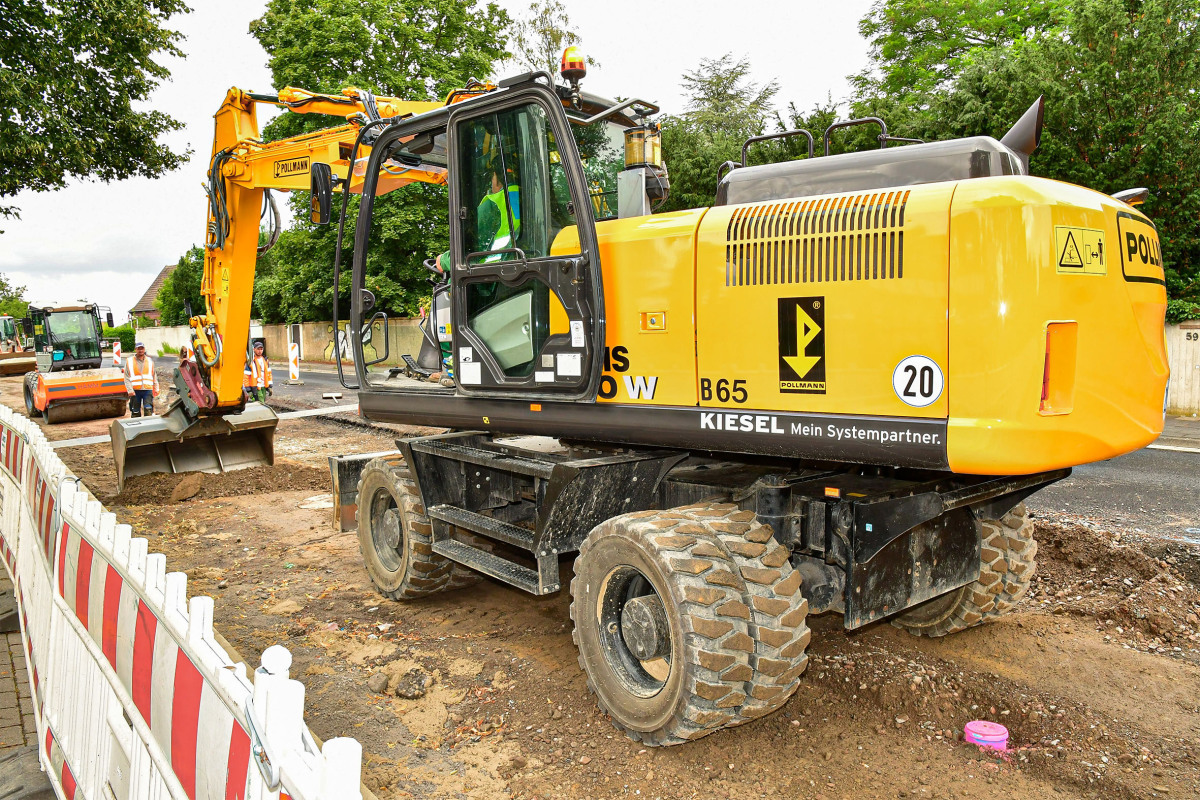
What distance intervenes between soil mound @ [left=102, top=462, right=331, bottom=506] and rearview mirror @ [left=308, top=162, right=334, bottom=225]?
15.0 feet

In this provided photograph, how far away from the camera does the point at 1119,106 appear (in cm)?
1384

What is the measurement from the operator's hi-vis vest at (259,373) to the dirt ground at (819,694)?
1227 centimetres

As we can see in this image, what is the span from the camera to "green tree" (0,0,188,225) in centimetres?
1538

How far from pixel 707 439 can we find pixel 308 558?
413 cm

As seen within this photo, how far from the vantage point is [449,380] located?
507 centimetres

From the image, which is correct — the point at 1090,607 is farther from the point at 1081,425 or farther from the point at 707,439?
the point at 707,439

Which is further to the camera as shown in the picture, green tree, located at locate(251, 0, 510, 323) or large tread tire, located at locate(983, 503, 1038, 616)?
green tree, located at locate(251, 0, 510, 323)

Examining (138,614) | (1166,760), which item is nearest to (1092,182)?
(1166,760)

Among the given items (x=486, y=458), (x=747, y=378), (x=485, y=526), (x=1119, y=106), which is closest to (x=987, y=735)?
(x=747, y=378)

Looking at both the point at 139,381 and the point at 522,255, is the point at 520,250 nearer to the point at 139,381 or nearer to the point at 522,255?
the point at 522,255

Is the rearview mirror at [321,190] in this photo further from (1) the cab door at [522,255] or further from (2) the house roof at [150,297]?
(2) the house roof at [150,297]

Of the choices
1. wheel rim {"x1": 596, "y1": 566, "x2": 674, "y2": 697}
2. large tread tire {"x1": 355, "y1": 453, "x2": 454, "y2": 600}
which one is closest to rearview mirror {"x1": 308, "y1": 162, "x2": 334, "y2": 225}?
large tread tire {"x1": 355, "y1": 453, "x2": 454, "y2": 600}

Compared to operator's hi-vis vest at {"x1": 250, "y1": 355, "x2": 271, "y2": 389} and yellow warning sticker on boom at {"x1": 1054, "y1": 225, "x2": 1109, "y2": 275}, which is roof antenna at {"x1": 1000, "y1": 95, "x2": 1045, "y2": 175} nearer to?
yellow warning sticker on boom at {"x1": 1054, "y1": 225, "x2": 1109, "y2": 275}

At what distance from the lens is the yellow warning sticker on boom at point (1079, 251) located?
113 inches
